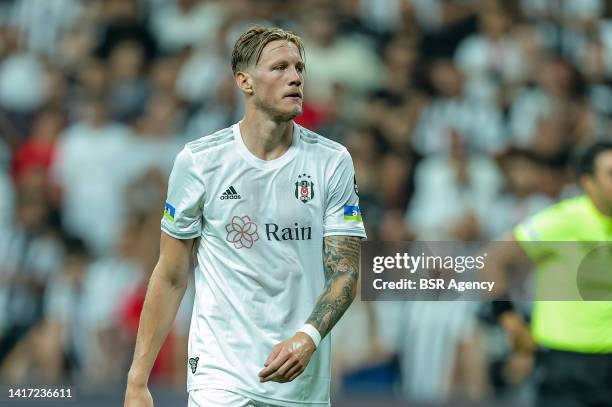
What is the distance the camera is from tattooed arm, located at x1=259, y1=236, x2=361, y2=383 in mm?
4359

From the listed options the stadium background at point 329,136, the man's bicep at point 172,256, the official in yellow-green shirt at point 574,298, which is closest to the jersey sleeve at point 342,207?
the man's bicep at point 172,256

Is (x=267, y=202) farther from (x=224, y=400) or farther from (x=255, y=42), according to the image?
(x=224, y=400)

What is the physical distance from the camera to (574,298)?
6340mm

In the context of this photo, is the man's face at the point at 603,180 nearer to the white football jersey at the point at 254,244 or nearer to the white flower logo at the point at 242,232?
the white football jersey at the point at 254,244

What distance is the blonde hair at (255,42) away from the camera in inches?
196

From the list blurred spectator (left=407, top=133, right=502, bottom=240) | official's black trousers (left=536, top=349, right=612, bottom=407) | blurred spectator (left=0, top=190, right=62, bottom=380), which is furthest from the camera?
blurred spectator (left=407, top=133, right=502, bottom=240)

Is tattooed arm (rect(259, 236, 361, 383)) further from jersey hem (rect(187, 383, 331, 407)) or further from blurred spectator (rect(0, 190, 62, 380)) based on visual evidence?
blurred spectator (rect(0, 190, 62, 380))

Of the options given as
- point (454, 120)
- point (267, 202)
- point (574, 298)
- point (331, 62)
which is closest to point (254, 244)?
point (267, 202)

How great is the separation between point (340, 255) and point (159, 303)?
794 mm

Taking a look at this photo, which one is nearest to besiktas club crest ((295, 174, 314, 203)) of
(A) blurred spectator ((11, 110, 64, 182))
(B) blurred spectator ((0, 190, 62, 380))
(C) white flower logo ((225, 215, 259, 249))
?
(C) white flower logo ((225, 215, 259, 249))

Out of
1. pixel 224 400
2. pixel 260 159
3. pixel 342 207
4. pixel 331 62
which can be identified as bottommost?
pixel 224 400

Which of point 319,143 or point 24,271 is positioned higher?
point 24,271

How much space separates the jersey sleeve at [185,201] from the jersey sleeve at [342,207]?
531 mm

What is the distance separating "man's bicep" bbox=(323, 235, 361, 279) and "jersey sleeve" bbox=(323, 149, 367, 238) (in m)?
0.03
